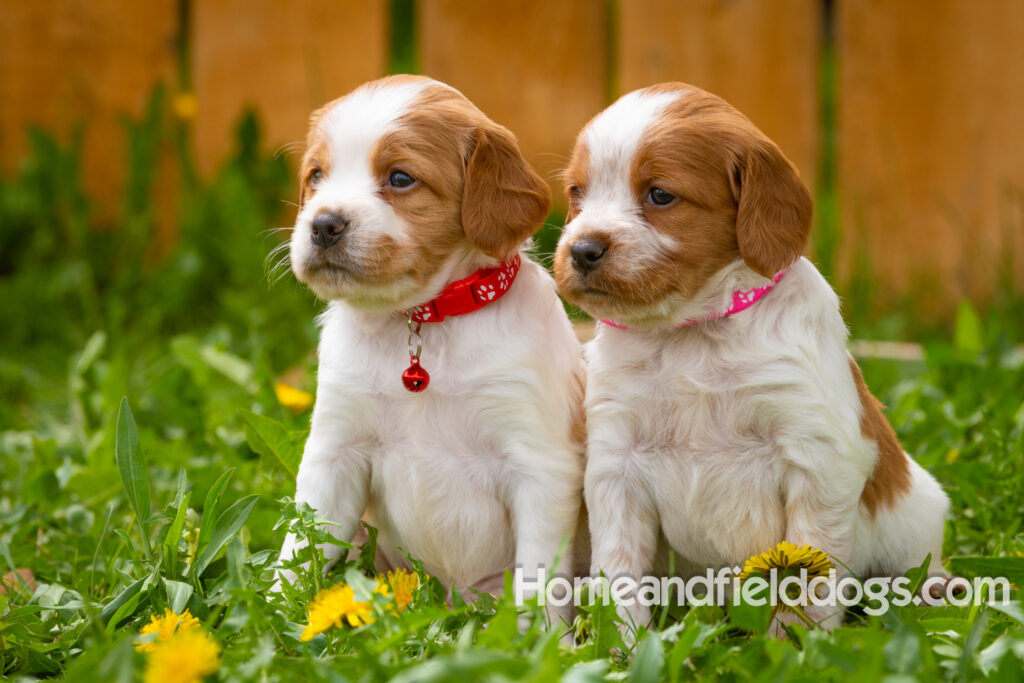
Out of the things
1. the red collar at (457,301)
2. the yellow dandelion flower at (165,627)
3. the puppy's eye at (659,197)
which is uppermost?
the puppy's eye at (659,197)

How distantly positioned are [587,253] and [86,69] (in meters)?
5.42

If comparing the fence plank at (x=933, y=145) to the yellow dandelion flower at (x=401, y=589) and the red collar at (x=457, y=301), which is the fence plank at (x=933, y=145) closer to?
the red collar at (x=457, y=301)

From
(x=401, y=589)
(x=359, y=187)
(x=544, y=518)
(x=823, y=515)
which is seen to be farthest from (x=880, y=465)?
(x=359, y=187)

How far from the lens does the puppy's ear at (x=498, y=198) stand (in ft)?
10.4

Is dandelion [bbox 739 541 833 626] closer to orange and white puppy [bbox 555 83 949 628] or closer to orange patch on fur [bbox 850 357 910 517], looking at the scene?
orange and white puppy [bbox 555 83 949 628]

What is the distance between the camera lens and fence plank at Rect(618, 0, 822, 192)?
22.7 feet

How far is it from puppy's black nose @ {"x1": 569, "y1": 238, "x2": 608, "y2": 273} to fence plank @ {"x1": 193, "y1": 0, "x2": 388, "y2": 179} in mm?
4402

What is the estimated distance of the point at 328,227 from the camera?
3.07 m

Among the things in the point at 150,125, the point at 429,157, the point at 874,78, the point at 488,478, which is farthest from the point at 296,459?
the point at 874,78

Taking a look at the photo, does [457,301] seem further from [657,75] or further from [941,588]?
[657,75]

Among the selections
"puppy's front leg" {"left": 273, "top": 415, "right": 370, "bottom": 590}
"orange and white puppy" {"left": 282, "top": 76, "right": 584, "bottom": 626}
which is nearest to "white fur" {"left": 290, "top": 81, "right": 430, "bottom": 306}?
"orange and white puppy" {"left": 282, "top": 76, "right": 584, "bottom": 626}

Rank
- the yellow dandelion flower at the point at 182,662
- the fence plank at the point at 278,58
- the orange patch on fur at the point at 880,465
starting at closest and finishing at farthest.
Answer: the yellow dandelion flower at the point at 182,662
the orange patch on fur at the point at 880,465
the fence plank at the point at 278,58

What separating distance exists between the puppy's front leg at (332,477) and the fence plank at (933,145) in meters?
4.33

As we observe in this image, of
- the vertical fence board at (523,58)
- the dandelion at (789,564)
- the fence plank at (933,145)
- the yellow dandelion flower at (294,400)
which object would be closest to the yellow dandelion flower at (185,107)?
the vertical fence board at (523,58)
